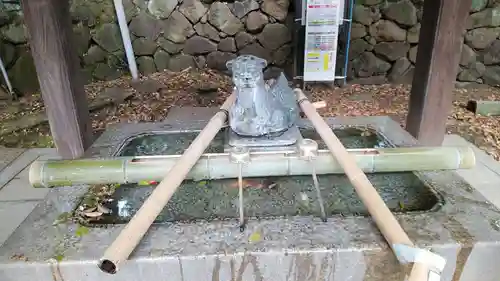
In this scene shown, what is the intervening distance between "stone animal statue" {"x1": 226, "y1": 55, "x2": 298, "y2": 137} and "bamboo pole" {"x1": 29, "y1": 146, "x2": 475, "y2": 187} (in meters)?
0.19

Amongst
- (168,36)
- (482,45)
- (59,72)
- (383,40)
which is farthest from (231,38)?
(482,45)

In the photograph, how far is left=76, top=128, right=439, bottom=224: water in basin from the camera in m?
1.57

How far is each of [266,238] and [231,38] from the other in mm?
3760

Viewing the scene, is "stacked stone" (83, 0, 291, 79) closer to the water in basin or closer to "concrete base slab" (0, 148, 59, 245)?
"concrete base slab" (0, 148, 59, 245)

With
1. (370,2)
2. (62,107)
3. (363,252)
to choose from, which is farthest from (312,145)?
(370,2)

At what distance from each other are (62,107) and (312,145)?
4.69ft

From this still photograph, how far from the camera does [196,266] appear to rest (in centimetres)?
126

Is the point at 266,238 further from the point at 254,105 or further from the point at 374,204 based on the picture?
the point at 254,105

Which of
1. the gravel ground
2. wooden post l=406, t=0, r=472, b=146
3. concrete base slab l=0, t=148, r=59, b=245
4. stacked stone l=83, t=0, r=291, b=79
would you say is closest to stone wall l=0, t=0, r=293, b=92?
stacked stone l=83, t=0, r=291, b=79

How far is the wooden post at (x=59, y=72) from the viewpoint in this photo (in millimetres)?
1848

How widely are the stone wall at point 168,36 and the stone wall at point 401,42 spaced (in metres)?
0.98

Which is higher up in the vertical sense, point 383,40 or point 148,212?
point 383,40

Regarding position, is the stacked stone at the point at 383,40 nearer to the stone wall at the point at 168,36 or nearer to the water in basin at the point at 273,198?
the stone wall at the point at 168,36

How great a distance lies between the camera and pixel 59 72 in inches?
76.8
